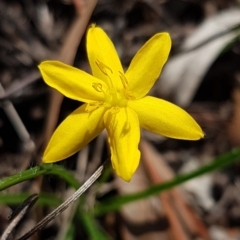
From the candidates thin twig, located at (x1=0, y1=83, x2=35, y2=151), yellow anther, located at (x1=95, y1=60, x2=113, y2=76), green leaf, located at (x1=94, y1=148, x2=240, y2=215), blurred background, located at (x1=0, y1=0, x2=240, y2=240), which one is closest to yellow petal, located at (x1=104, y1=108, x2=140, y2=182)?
yellow anther, located at (x1=95, y1=60, x2=113, y2=76)

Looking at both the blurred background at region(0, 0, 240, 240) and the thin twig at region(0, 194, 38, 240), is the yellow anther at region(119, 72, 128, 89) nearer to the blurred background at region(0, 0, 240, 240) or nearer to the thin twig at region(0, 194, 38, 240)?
the thin twig at region(0, 194, 38, 240)

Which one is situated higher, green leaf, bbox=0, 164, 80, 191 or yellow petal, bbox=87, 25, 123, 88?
yellow petal, bbox=87, 25, 123, 88

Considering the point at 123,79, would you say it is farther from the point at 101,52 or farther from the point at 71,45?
the point at 71,45

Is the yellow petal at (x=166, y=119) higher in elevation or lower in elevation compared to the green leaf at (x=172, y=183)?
higher

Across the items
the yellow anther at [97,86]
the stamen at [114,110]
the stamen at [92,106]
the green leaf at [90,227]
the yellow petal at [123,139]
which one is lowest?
the green leaf at [90,227]

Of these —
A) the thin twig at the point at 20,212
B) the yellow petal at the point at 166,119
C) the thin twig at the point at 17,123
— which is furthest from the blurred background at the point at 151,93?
the yellow petal at the point at 166,119

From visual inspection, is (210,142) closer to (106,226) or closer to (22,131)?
(106,226)

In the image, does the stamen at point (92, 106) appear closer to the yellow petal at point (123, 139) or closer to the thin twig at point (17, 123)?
the yellow petal at point (123, 139)

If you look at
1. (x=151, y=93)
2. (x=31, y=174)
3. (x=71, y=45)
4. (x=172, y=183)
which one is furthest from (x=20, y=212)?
(x=151, y=93)
